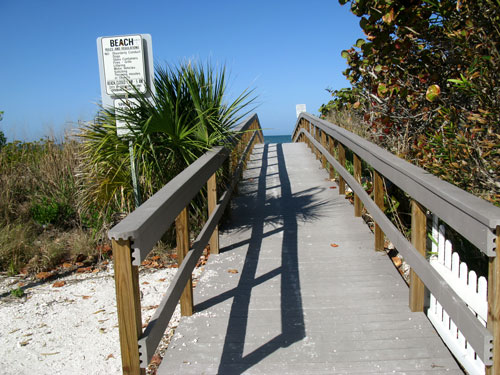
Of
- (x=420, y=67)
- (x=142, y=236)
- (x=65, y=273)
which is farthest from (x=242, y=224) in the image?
(x=142, y=236)

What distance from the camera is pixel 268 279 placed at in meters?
4.57

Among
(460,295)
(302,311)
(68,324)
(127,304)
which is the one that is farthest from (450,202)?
(68,324)

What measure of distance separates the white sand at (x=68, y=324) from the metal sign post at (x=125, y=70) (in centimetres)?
111

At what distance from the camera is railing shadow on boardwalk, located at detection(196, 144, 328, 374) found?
3382 millimetres

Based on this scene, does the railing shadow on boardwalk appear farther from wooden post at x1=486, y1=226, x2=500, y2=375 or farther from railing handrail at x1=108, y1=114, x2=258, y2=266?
wooden post at x1=486, y1=226, x2=500, y2=375

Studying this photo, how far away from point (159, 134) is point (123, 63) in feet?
2.86

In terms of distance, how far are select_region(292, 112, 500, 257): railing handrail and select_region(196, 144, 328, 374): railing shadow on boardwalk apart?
1255 mm

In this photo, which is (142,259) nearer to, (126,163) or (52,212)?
(126,163)

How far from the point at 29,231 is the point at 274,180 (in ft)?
14.2

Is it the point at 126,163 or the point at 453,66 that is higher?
the point at 453,66

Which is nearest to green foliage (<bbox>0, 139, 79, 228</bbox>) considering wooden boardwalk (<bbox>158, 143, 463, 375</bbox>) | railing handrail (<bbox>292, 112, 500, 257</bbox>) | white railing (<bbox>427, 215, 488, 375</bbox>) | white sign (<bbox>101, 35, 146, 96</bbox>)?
white sign (<bbox>101, 35, 146, 96</bbox>)

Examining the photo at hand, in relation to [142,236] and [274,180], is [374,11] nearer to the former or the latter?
[142,236]

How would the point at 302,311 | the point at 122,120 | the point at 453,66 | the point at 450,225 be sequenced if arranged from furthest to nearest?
the point at 122,120
the point at 453,66
the point at 302,311
the point at 450,225

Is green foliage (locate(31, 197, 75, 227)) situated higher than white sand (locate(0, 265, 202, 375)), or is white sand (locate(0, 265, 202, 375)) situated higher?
green foliage (locate(31, 197, 75, 227))
